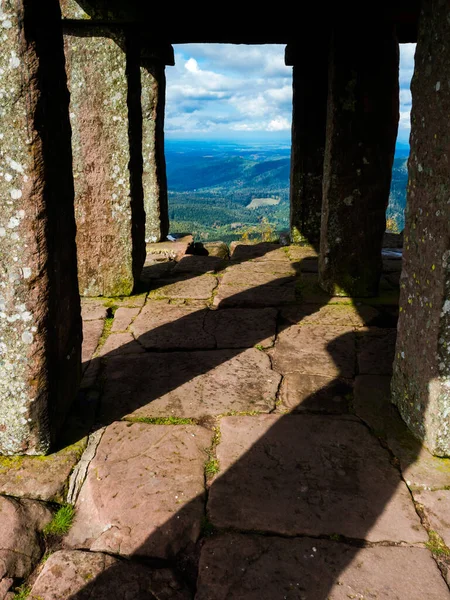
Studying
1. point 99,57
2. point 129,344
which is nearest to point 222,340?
point 129,344

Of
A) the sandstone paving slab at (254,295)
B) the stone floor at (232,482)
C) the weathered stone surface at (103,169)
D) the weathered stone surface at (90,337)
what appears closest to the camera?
the stone floor at (232,482)

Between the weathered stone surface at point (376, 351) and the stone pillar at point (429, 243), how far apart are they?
0.82m

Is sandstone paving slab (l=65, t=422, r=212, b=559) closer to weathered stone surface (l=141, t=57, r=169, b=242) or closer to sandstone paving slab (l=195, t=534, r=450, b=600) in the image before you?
sandstone paving slab (l=195, t=534, r=450, b=600)

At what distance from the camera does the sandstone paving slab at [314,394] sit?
3.66 metres

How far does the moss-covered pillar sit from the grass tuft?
6.88 meters

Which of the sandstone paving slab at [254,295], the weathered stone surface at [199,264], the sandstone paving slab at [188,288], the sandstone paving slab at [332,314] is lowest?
the weathered stone surface at [199,264]

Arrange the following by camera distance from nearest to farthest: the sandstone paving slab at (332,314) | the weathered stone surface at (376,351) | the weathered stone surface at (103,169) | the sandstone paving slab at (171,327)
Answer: the weathered stone surface at (376,351), the sandstone paving slab at (171,327), the sandstone paving slab at (332,314), the weathered stone surface at (103,169)

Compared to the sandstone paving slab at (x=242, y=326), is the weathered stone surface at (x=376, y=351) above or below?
above

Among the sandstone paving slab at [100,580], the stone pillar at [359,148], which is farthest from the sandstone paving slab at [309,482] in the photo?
the stone pillar at [359,148]

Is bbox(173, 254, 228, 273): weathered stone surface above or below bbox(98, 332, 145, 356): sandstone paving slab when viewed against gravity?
below

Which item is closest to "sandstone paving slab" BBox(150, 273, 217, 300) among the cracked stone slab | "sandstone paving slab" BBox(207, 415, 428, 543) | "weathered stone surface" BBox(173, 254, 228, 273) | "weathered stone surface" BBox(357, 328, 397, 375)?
"weathered stone surface" BBox(173, 254, 228, 273)

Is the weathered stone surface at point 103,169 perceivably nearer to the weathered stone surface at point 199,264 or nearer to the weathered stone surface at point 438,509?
the weathered stone surface at point 199,264

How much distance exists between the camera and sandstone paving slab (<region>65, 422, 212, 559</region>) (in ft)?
8.17

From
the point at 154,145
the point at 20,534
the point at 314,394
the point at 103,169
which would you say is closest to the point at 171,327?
the point at 314,394
